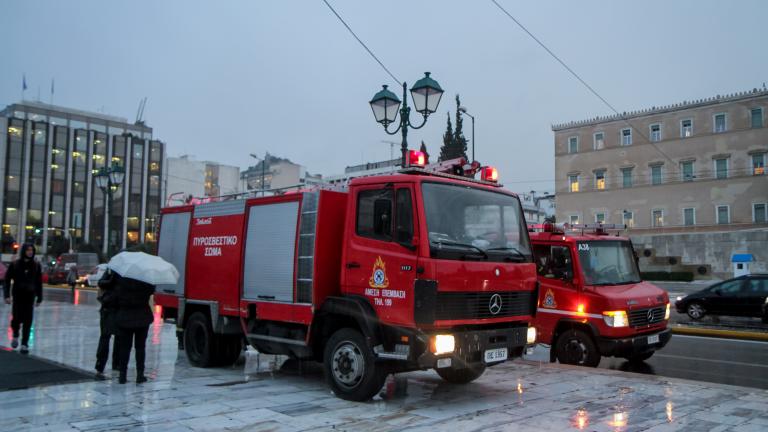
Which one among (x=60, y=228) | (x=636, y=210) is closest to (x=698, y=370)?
(x=636, y=210)

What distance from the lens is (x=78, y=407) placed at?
6.86m

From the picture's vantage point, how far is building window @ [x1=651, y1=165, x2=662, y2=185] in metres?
57.2

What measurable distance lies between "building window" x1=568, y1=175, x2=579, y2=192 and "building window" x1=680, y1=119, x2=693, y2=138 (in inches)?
426

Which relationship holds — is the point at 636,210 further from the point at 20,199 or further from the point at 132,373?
the point at 20,199

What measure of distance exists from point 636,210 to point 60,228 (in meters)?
76.3

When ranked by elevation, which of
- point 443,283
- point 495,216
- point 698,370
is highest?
point 495,216

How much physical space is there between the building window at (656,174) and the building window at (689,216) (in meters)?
3.75

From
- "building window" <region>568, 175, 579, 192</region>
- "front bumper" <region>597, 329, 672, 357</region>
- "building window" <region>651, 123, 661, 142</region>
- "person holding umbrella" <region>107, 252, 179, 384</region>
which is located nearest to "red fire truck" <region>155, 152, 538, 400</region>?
"person holding umbrella" <region>107, 252, 179, 384</region>

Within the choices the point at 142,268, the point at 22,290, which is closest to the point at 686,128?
the point at 22,290

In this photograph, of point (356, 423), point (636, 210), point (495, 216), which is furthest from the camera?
point (636, 210)

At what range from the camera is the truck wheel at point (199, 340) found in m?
9.71

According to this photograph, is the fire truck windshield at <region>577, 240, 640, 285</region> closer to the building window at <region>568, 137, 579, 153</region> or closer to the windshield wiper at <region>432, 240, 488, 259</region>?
the windshield wiper at <region>432, 240, 488, 259</region>

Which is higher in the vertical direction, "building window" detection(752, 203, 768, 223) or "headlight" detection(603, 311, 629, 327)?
"building window" detection(752, 203, 768, 223)

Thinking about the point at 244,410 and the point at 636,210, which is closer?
the point at 244,410
